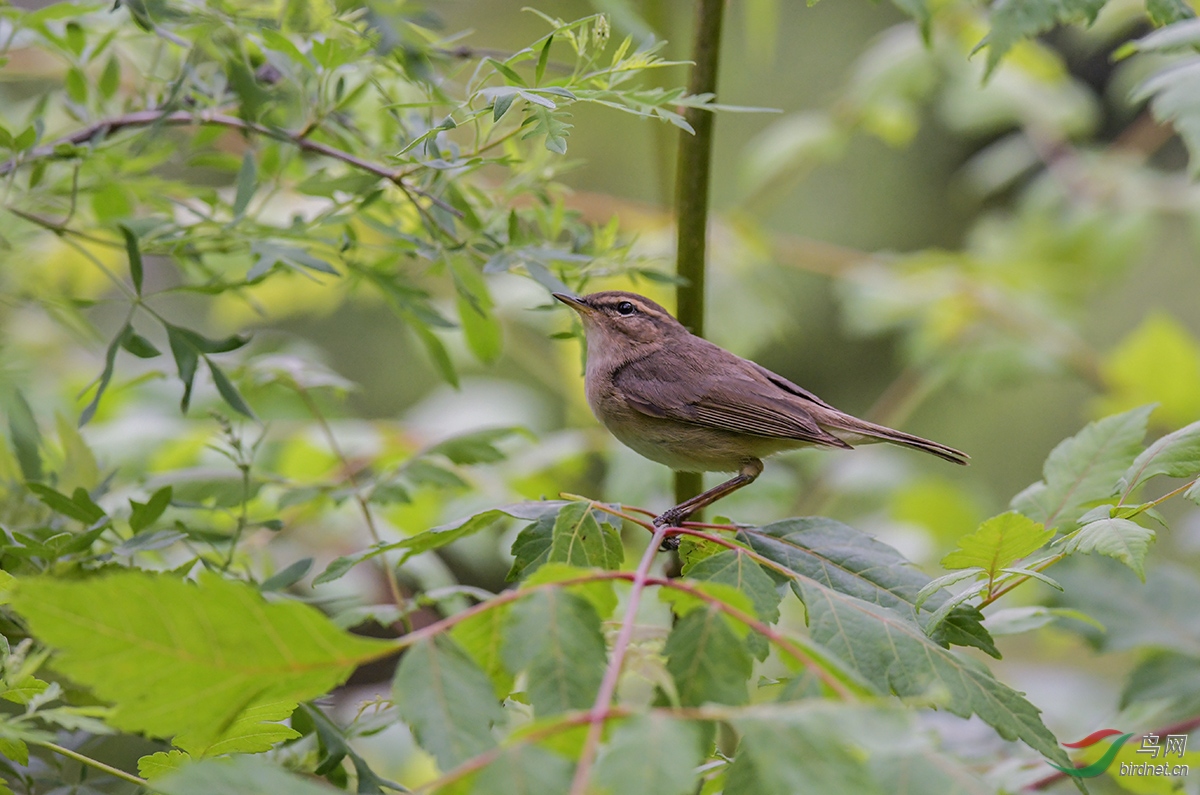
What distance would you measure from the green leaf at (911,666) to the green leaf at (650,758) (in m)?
0.45

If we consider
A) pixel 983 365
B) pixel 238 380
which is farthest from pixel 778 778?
pixel 983 365

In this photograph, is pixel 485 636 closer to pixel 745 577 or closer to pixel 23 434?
pixel 745 577

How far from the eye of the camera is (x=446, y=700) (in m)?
1.02

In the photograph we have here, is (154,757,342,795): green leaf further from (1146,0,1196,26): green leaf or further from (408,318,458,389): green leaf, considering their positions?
(1146,0,1196,26): green leaf

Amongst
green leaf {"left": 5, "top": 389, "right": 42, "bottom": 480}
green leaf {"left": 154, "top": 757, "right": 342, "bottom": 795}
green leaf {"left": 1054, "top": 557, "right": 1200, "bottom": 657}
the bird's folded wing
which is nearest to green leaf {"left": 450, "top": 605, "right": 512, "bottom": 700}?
green leaf {"left": 154, "top": 757, "right": 342, "bottom": 795}

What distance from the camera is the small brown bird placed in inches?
96.5

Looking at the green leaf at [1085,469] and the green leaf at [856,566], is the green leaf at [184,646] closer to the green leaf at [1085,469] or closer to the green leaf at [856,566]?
the green leaf at [856,566]

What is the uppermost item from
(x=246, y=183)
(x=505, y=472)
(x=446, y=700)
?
(x=246, y=183)

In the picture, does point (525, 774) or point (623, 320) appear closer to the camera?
point (525, 774)

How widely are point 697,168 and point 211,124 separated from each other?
100 cm

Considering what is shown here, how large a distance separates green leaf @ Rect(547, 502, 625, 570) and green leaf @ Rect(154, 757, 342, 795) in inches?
21.7

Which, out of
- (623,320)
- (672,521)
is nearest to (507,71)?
(672,521)

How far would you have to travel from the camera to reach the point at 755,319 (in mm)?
3947

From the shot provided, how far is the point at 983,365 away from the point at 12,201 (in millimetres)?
3454
